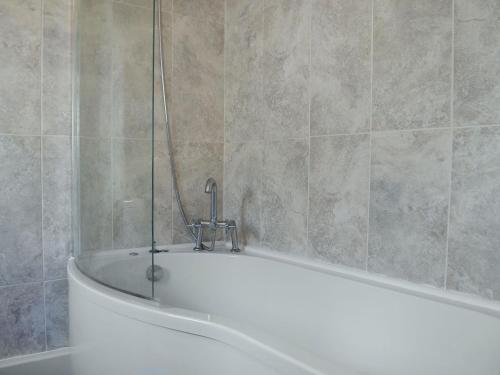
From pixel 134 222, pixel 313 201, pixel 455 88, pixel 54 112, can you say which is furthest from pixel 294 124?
pixel 54 112

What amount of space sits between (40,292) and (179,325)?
1013 mm

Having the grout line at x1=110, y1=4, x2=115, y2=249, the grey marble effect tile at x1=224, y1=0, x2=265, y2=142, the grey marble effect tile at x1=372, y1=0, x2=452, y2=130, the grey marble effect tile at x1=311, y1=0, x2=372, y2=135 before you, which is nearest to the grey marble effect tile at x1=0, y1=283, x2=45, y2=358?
the grout line at x1=110, y1=4, x2=115, y2=249

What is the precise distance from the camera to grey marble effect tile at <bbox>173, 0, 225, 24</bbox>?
2108 mm

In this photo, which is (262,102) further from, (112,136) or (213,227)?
(112,136)

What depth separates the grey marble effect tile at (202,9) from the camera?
2108mm

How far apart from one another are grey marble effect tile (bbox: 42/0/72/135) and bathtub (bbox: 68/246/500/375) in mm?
612

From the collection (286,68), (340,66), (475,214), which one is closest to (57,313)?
(286,68)

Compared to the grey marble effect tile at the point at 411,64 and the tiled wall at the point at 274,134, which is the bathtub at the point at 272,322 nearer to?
the tiled wall at the point at 274,134

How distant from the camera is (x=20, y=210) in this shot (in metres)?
1.75

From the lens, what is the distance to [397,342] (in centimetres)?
130

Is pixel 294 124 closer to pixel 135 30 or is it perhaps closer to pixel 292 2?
pixel 292 2

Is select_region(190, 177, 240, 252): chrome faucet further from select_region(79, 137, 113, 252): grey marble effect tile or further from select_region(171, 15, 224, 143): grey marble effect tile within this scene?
select_region(79, 137, 113, 252): grey marble effect tile

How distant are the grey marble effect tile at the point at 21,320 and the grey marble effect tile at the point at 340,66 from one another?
1362 millimetres

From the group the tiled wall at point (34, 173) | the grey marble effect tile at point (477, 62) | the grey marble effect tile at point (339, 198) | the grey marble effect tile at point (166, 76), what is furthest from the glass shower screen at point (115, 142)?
the grey marble effect tile at point (477, 62)
